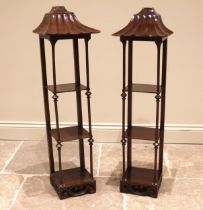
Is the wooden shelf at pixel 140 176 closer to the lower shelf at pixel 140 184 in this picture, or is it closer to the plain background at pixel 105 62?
the lower shelf at pixel 140 184

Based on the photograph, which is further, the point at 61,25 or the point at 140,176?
the point at 140,176

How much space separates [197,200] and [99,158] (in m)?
0.82

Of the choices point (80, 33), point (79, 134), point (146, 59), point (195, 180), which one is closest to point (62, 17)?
point (80, 33)

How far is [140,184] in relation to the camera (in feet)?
6.60

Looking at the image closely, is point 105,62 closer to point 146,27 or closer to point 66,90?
point 66,90

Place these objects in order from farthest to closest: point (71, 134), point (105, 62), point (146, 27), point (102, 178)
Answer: point (105, 62)
point (102, 178)
point (71, 134)
point (146, 27)

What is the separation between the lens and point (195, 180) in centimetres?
219

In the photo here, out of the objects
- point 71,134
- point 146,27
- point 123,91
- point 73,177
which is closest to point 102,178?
point 73,177

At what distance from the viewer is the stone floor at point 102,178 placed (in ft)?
6.38

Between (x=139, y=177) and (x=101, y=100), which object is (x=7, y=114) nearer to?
(x=101, y=100)

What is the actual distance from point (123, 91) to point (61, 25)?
19.4 inches

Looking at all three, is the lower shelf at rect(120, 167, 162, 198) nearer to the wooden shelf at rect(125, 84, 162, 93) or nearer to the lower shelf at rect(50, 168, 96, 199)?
the lower shelf at rect(50, 168, 96, 199)

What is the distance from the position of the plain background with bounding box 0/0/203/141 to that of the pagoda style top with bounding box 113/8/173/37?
768mm

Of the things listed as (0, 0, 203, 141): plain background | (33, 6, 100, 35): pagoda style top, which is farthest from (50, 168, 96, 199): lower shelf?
(33, 6, 100, 35): pagoda style top
